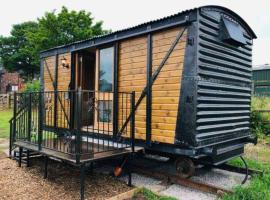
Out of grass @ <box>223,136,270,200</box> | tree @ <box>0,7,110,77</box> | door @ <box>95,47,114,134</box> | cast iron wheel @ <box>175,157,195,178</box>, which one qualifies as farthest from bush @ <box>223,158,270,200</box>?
tree @ <box>0,7,110,77</box>

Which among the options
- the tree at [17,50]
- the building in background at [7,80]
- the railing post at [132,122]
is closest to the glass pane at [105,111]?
the railing post at [132,122]

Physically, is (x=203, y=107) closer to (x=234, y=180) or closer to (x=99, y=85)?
(x=234, y=180)

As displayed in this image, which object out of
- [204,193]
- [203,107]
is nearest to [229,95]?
[203,107]

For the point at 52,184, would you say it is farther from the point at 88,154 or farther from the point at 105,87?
the point at 105,87

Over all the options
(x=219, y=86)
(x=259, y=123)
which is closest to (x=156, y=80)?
(x=219, y=86)

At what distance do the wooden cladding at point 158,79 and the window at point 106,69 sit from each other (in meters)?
0.42

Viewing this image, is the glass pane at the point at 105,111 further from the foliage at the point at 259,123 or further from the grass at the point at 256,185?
the foliage at the point at 259,123

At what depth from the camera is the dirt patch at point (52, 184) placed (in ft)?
14.7

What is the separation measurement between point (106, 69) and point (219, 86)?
2.49m

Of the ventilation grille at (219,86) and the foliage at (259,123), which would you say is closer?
the ventilation grille at (219,86)

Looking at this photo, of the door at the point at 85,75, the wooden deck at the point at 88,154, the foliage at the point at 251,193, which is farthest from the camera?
the door at the point at 85,75

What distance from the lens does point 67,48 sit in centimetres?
724

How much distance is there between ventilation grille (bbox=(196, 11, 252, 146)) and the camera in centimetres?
460

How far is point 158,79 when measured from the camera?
506cm
